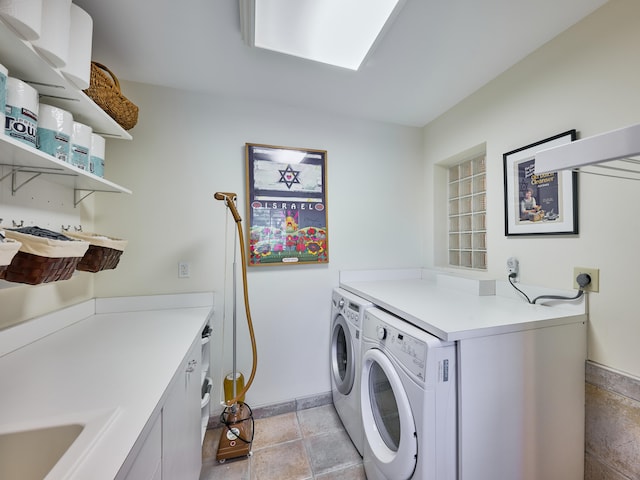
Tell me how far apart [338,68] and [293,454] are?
7.92ft

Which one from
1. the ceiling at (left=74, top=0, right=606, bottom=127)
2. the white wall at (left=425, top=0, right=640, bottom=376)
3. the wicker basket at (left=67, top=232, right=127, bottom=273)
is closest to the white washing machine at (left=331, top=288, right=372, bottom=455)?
the white wall at (left=425, top=0, right=640, bottom=376)

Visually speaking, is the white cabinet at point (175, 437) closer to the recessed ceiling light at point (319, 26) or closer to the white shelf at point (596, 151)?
the white shelf at point (596, 151)

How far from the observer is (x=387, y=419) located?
1.29m

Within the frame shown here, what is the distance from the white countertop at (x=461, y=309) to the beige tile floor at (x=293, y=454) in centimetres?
96

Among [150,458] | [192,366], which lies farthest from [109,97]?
[150,458]

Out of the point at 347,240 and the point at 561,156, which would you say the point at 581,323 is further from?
the point at 347,240

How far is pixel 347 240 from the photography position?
2.13 metres

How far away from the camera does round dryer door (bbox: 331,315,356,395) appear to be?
1.61 metres

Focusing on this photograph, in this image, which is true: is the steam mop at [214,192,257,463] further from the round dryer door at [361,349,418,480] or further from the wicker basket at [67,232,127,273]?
the round dryer door at [361,349,418,480]

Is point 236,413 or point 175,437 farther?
point 236,413

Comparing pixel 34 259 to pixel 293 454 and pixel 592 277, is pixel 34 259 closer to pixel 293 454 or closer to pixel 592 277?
pixel 293 454

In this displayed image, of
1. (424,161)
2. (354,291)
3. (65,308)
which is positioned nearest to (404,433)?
(354,291)

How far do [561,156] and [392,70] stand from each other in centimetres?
126

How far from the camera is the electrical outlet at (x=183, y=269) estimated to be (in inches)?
69.0
